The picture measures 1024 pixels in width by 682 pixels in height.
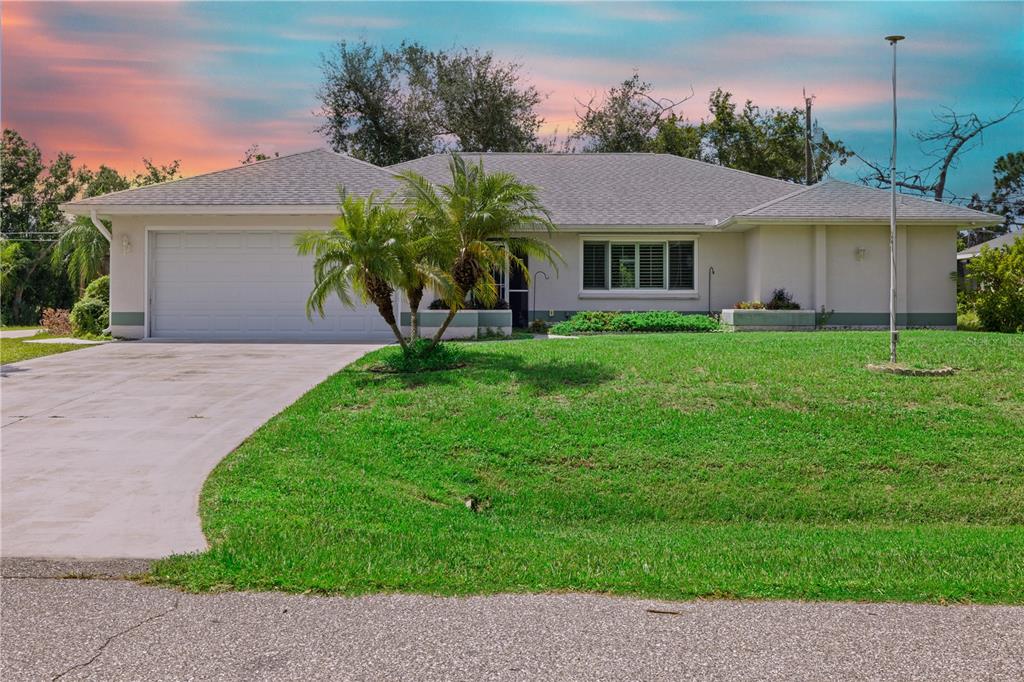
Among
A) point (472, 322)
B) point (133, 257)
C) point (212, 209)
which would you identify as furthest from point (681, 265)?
point (133, 257)

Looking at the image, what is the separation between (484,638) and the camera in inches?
187

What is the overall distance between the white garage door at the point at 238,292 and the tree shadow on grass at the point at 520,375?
696 cm

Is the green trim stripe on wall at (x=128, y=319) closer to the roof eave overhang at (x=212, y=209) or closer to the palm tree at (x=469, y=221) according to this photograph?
the roof eave overhang at (x=212, y=209)

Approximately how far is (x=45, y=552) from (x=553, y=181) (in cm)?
2051

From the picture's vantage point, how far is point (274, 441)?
9.59 meters

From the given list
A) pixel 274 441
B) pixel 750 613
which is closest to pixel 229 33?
pixel 274 441

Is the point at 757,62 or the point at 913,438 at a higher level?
the point at 757,62

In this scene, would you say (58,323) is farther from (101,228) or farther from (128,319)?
(101,228)

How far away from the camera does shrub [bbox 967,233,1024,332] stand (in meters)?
20.2

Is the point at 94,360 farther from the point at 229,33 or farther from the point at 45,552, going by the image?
the point at 45,552

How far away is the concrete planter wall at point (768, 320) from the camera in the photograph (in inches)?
804

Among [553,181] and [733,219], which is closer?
[733,219]

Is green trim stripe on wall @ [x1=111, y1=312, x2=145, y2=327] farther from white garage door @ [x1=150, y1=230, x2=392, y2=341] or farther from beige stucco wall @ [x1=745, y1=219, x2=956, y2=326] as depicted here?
beige stucco wall @ [x1=745, y1=219, x2=956, y2=326]

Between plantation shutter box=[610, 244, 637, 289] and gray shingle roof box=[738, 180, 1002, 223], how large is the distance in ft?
10.2
